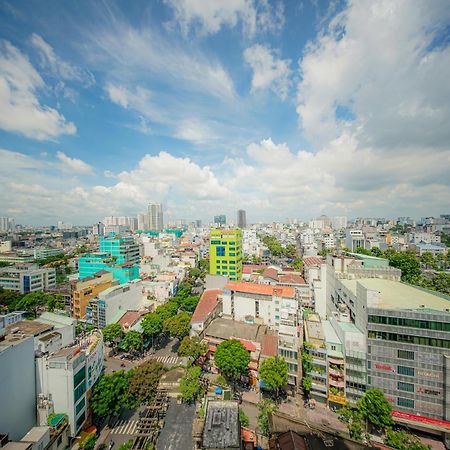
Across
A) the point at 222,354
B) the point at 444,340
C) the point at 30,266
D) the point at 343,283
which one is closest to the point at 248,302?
the point at 222,354

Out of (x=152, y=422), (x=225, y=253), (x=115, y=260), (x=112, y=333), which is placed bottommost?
(x=152, y=422)

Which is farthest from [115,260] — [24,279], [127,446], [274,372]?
[274,372]

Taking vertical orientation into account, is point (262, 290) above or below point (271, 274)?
above

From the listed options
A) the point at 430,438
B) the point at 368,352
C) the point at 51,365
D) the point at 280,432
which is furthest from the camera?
the point at 368,352

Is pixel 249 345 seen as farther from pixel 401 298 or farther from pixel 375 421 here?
pixel 401 298

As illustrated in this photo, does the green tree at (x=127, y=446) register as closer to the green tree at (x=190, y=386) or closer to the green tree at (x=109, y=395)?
the green tree at (x=109, y=395)

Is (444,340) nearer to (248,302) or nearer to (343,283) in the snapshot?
(343,283)
